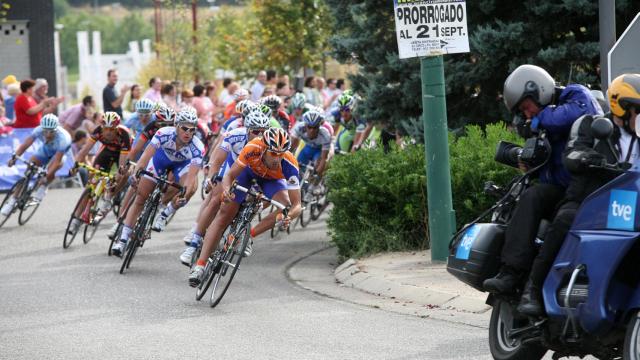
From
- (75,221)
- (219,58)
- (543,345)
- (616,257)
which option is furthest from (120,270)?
(219,58)

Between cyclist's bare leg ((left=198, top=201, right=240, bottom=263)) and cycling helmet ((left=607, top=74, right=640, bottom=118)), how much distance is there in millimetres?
5710

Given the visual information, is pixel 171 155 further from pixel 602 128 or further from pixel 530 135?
pixel 602 128

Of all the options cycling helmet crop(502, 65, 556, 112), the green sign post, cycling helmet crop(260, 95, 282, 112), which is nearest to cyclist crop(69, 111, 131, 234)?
cycling helmet crop(260, 95, 282, 112)

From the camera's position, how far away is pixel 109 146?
702 inches

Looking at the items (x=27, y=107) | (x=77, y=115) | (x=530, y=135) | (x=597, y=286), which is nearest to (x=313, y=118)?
(x=27, y=107)

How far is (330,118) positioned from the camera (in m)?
21.9

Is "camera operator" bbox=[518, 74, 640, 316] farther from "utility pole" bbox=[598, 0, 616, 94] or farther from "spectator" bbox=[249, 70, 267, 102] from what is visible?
"spectator" bbox=[249, 70, 267, 102]

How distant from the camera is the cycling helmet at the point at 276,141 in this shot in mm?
11836

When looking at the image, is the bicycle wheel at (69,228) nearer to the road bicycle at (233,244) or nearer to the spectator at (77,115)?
the road bicycle at (233,244)

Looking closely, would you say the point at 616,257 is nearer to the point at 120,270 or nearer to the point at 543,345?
the point at 543,345

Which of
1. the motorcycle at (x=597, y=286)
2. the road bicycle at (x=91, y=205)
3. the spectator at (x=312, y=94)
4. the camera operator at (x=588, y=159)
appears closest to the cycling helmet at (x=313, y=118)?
the road bicycle at (x=91, y=205)

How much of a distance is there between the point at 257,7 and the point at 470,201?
3136 centimetres

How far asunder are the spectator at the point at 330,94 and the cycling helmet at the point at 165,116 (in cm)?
1385

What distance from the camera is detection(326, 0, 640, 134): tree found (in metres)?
14.9
